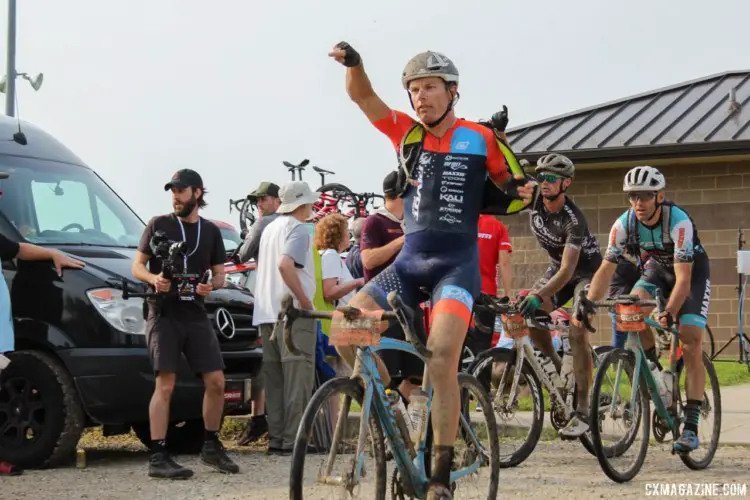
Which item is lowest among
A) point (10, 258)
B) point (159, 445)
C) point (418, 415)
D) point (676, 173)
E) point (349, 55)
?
point (159, 445)

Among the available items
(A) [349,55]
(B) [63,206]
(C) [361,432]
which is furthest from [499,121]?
(B) [63,206]

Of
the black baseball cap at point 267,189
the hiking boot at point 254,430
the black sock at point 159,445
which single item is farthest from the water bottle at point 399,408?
the black baseball cap at point 267,189

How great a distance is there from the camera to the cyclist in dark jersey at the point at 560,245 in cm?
906

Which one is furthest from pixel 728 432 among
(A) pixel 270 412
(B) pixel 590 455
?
(A) pixel 270 412

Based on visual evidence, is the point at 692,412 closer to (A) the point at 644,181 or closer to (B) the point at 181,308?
(A) the point at 644,181

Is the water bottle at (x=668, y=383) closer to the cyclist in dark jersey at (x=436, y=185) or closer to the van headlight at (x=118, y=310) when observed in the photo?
the cyclist in dark jersey at (x=436, y=185)

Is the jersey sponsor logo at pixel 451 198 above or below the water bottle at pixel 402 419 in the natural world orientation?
above

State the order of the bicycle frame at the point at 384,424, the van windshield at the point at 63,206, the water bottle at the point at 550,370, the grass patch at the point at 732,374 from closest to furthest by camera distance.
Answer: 1. the bicycle frame at the point at 384,424
2. the water bottle at the point at 550,370
3. the van windshield at the point at 63,206
4. the grass patch at the point at 732,374

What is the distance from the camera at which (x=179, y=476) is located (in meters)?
8.54

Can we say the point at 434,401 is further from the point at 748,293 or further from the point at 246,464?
the point at 748,293

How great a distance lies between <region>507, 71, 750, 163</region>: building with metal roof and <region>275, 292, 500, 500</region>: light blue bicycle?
46.9 ft

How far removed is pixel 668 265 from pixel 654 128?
1221 cm

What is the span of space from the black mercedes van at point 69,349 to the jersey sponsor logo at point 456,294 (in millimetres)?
3507

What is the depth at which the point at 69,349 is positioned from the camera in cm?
897
